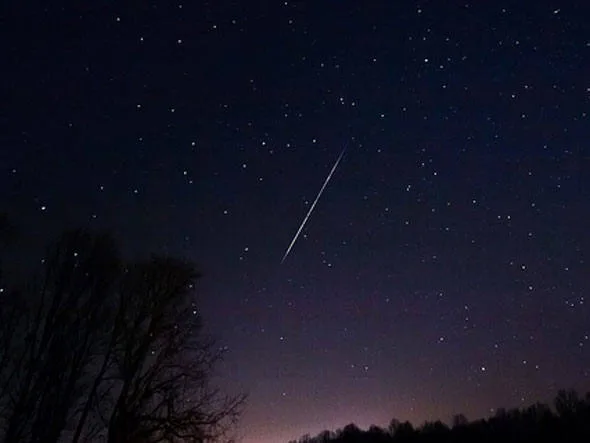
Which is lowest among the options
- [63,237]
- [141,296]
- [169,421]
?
[169,421]

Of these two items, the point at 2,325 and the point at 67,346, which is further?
the point at 67,346

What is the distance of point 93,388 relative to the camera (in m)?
16.5

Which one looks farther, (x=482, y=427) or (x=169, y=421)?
(x=482, y=427)

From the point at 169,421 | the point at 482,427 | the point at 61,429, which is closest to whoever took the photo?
the point at 169,421

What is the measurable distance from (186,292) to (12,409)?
511cm

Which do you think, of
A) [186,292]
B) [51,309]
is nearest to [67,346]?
[51,309]

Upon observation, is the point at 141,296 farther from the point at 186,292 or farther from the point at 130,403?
the point at 130,403

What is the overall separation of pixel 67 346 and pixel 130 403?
105 inches

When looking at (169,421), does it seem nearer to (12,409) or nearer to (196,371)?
(196,371)

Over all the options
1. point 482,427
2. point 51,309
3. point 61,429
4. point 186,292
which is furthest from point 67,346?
point 482,427

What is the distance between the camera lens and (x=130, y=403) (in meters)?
15.9

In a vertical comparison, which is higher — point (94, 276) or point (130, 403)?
point (94, 276)

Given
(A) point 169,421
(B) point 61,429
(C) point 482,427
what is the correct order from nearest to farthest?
(A) point 169,421 → (B) point 61,429 → (C) point 482,427

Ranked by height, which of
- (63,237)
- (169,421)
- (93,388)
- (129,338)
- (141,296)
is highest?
(63,237)
